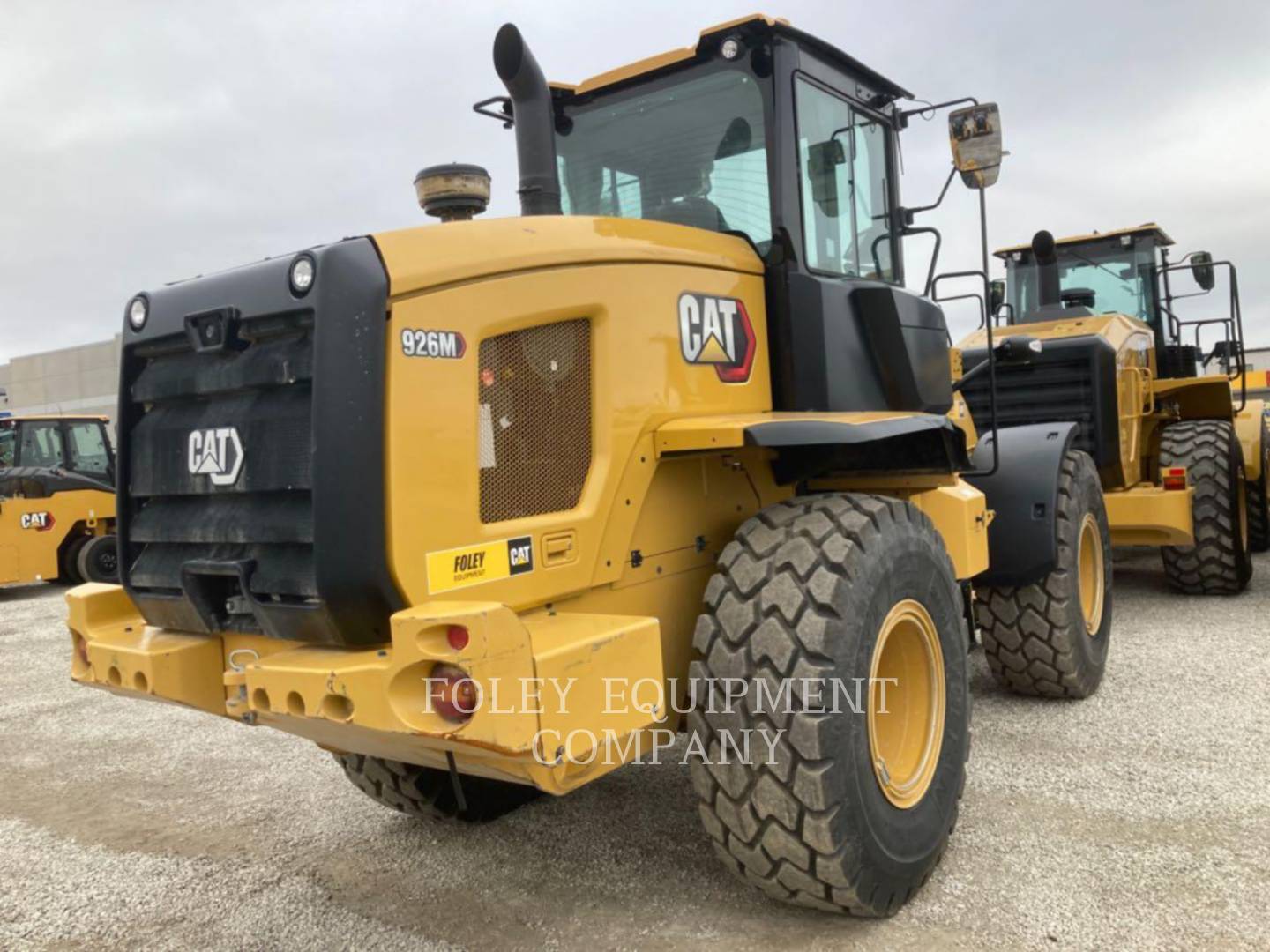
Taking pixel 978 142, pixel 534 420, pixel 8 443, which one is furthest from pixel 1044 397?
pixel 8 443

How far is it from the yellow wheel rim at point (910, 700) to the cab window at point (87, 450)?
13184mm

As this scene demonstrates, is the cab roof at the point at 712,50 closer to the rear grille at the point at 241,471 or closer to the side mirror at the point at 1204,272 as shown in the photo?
the rear grille at the point at 241,471

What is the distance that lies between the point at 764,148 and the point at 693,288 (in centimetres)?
72

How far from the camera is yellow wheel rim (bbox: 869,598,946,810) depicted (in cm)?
336

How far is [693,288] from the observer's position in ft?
10.8

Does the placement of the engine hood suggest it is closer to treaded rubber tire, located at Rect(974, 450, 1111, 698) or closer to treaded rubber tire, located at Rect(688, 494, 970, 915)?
treaded rubber tire, located at Rect(688, 494, 970, 915)

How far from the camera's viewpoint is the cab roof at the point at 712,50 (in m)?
3.63

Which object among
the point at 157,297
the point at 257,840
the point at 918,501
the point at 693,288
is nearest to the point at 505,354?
the point at 693,288

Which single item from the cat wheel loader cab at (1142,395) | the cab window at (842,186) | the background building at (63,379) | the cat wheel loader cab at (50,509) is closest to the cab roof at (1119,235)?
the cat wheel loader cab at (1142,395)

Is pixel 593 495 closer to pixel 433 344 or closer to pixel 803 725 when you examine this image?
pixel 433 344

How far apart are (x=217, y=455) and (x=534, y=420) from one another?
3.00 feet

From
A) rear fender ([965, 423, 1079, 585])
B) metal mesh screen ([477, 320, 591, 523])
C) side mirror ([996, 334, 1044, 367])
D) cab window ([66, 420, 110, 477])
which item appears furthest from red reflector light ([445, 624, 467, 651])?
cab window ([66, 420, 110, 477])

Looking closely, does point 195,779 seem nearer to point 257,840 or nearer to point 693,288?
point 257,840

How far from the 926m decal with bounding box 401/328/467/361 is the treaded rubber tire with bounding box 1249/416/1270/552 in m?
8.10
